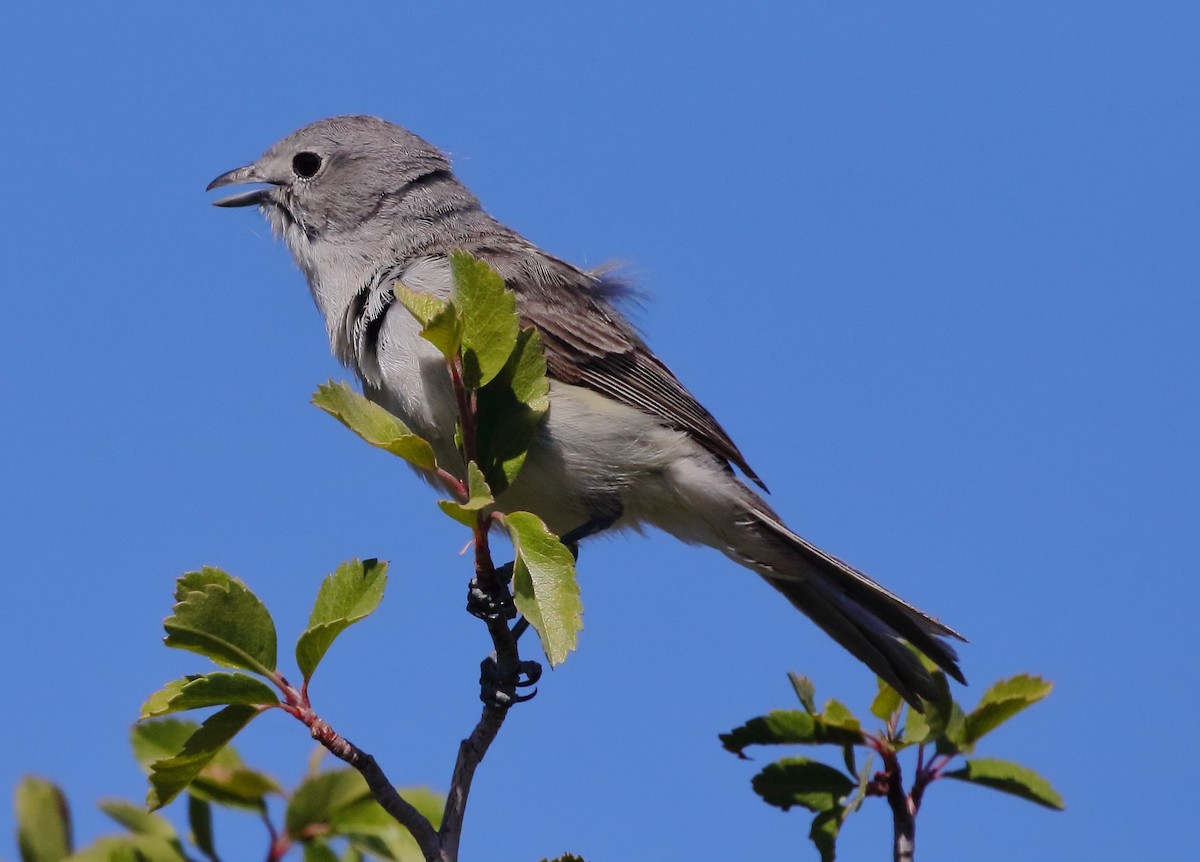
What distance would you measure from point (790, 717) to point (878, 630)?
57.1 inches

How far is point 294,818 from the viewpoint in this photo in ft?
9.70

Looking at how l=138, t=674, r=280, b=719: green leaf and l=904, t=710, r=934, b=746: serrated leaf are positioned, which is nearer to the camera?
l=138, t=674, r=280, b=719: green leaf

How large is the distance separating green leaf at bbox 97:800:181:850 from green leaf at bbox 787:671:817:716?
1.54 metres

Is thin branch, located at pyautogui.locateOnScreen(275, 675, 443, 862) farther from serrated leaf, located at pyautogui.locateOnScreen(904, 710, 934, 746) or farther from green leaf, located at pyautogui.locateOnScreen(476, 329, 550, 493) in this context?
serrated leaf, located at pyautogui.locateOnScreen(904, 710, 934, 746)

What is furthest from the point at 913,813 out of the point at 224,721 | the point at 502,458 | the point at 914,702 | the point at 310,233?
the point at 310,233

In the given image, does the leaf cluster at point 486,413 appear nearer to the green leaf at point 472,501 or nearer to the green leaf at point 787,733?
the green leaf at point 472,501

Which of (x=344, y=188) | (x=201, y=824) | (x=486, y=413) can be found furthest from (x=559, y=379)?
(x=201, y=824)

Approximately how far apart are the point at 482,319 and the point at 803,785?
144cm

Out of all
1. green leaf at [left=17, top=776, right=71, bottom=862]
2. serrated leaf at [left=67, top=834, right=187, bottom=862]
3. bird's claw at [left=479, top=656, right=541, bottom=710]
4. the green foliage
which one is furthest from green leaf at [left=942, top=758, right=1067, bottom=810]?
green leaf at [left=17, top=776, right=71, bottom=862]

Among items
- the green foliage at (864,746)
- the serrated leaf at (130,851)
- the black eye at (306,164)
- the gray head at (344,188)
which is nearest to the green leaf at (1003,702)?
the green foliage at (864,746)

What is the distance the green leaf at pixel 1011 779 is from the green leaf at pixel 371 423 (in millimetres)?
1611

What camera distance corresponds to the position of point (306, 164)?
5.88 metres

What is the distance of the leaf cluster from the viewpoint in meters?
2.73

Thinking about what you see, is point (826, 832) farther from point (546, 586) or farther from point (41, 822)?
point (41, 822)
